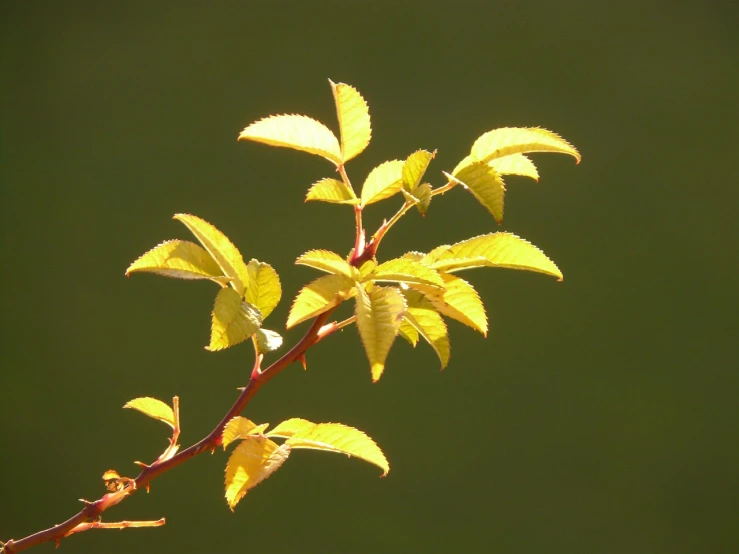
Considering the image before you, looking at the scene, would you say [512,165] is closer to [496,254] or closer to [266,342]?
[496,254]

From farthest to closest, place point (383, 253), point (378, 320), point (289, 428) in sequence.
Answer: point (383, 253) → point (289, 428) → point (378, 320)

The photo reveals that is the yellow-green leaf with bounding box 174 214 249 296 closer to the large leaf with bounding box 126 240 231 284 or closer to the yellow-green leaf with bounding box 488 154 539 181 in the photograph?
the large leaf with bounding box 126 240 231 284

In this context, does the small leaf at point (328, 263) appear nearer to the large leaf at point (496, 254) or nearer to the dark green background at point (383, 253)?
the large leaf at point (496, 254)

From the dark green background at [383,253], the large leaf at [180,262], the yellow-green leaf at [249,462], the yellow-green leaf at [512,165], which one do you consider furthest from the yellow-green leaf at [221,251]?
the dark green background at [383,253]

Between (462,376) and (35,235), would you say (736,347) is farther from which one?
(35,235)

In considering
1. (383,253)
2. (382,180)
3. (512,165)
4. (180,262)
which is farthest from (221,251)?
(383,253)

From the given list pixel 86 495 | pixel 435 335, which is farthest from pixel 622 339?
pixel 435 335
